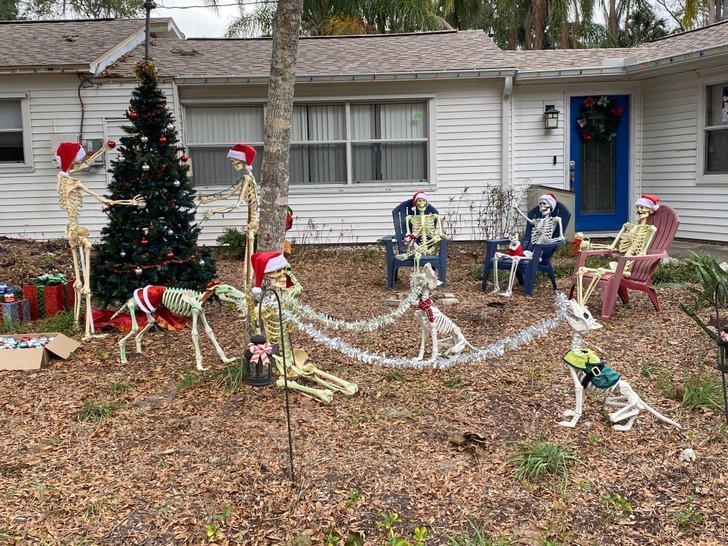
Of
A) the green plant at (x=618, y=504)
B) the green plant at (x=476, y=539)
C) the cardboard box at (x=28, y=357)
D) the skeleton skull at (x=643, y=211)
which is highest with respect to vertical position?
the skeleton skull at (x=643, y=211)

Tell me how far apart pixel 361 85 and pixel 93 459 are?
799 centimetres

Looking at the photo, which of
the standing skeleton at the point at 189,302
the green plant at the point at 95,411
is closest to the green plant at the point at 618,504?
the standing skeleton at the point at 189,302

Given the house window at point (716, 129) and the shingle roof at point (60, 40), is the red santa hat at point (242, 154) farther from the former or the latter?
the house window at point (716, 129)

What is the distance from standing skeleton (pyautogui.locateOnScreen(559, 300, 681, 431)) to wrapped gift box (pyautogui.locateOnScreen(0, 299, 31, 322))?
5.00m

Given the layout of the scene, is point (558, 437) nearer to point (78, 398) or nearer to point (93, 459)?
point (93, 459)

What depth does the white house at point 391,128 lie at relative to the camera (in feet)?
32.5

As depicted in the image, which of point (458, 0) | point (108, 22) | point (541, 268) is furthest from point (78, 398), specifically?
point (458, 0)

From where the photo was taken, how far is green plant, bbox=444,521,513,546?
2715mm

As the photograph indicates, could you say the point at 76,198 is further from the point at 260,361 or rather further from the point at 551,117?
the point at 551,117

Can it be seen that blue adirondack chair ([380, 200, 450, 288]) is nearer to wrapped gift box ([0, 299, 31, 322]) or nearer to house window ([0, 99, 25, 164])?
wrapped gift box ([0, 299, 31, 322])

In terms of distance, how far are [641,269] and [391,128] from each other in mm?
5484

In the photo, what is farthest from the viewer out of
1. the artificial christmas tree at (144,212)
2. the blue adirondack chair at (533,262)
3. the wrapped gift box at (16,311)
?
the blue adirondack chair at (533,262)

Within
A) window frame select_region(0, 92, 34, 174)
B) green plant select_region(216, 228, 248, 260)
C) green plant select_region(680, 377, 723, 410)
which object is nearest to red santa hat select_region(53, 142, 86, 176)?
green plant select_region(216, 228, 248, 260)

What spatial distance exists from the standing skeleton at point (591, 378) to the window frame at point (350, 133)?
6.96m
